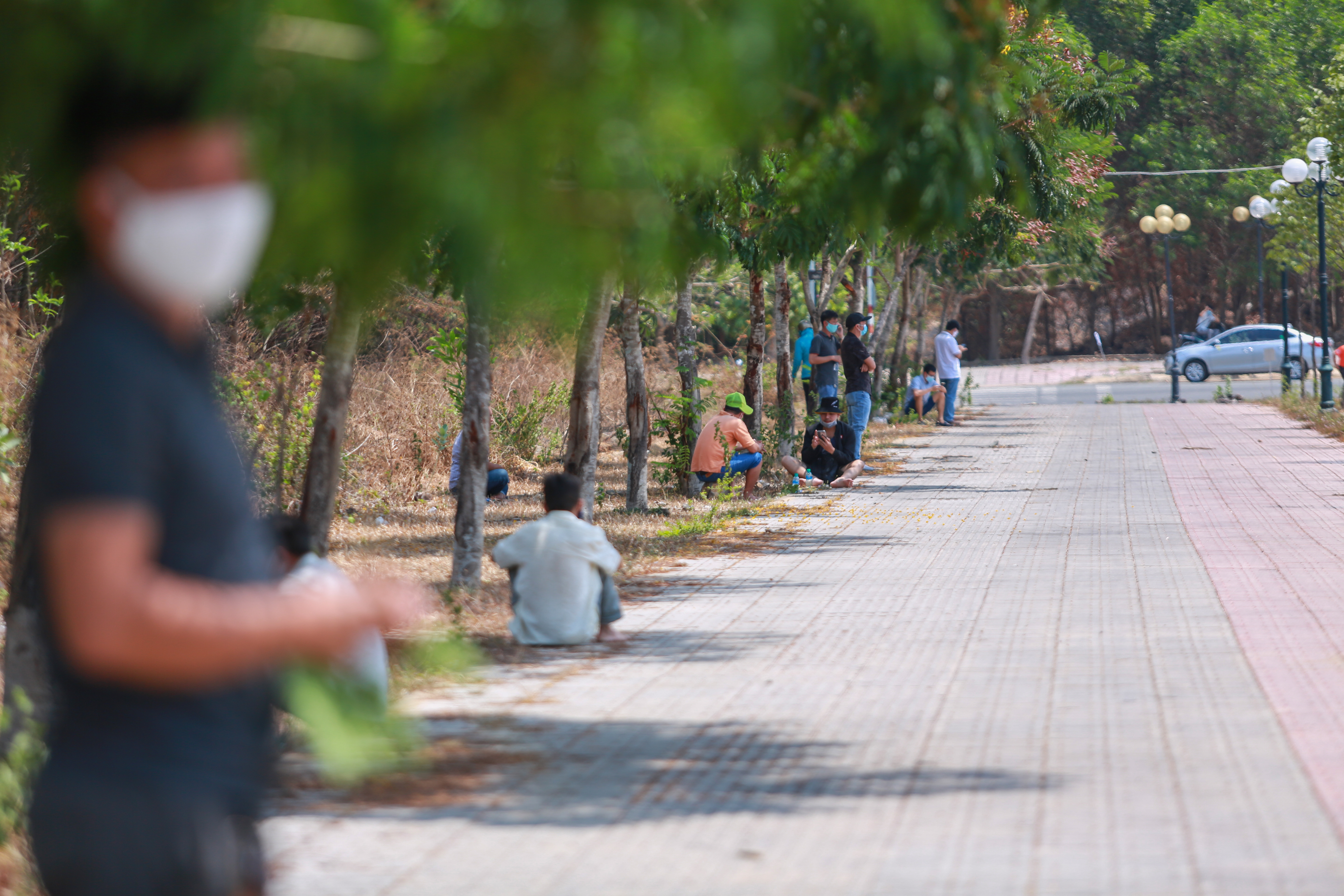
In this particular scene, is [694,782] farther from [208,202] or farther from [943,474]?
[943,474]

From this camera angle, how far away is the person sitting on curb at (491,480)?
15516mm

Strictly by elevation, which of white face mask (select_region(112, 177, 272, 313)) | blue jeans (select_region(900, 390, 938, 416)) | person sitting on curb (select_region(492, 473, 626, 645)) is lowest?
person sitting on curb (select_region(492, 473, 626, 645))

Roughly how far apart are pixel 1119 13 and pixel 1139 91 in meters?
3.29

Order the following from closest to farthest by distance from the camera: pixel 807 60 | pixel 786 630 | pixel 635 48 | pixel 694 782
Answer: pixel 635 48 < pixel 807 60 < pixel 694 782 < pixel 786 630

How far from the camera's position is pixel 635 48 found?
6.56 feet

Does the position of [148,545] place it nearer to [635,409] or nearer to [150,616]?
[150,616]

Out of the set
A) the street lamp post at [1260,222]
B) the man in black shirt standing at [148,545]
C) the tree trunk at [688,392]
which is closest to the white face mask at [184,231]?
the man in black shirt standing at [148,545]

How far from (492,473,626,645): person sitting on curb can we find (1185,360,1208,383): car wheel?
130ft

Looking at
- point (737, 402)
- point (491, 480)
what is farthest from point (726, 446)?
point (491, 480)

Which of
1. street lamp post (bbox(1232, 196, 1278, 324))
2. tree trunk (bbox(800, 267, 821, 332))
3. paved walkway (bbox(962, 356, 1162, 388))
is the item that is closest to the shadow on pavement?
tree trunk (bbox(800, 267, 821, 332))

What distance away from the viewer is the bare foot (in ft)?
28.2

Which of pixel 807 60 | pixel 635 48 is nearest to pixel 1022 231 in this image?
pixel 807 60

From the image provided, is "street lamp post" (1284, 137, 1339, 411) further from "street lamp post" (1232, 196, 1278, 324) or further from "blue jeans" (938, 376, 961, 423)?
"blue jeans" (938, 376, 961, 423)

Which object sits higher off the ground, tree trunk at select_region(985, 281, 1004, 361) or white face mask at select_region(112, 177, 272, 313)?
tree trunk at select_region(985, 281, 1004, 361)
